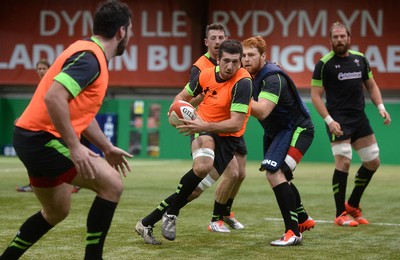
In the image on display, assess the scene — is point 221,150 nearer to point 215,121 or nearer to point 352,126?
point 215,121

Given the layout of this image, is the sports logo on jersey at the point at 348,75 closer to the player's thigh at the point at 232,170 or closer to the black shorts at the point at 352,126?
the black shorts at the point at 352,126

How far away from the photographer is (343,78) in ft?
28.4

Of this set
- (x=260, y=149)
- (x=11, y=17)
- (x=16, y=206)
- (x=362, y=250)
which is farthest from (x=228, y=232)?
(x=11, y=17)

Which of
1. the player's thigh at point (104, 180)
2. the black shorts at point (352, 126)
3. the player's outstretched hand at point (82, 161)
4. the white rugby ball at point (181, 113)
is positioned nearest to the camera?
the player's outstretched hand at point (82, 161)

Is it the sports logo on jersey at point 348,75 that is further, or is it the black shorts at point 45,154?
the sports logo on jersey at point 348,75

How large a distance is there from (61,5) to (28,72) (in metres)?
2.31

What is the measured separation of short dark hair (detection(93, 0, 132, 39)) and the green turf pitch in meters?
1.96

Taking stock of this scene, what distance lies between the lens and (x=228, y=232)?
7.68 m

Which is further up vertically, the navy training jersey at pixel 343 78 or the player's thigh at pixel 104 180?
the navy training jersey at pixel 343 78

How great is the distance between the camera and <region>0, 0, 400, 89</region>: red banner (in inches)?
910

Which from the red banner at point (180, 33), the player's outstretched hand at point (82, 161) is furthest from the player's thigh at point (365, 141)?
the red banner at point (180, 33)

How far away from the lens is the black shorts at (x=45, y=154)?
15.1 feet

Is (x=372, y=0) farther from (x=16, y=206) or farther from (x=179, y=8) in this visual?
(x=16, y=206)

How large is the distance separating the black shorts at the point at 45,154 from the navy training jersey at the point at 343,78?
4.56 metres
